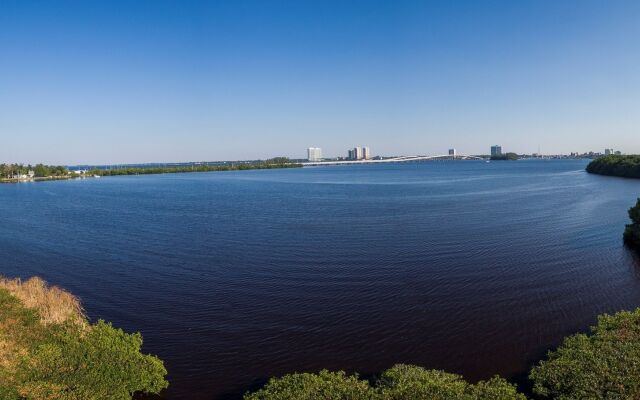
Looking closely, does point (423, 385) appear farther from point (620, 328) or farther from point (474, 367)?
point (620, 328)

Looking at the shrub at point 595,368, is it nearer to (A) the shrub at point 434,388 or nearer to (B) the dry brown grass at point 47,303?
(A) the shrub at point 434,388

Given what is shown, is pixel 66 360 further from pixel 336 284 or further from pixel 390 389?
pixel 336 284

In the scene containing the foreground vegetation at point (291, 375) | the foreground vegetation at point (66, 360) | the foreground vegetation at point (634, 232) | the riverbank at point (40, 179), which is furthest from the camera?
the riverbank at point (40, 179)

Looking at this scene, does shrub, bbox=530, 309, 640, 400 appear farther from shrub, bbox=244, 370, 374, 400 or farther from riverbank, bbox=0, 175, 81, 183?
riverbank, bbox=0, 175, 81, 183

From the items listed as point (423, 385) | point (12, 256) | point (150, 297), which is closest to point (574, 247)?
point (423, 385)

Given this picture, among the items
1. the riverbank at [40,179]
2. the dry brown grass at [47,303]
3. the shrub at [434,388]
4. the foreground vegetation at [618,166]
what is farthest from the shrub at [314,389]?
the riverbank at [40,179]

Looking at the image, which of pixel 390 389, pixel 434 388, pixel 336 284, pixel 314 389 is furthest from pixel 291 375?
pixel 336 284

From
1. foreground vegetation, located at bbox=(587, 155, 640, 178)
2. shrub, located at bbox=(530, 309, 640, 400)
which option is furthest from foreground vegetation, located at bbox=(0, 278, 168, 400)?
foreground vegetation, located at bbox=(587, 155, 640, 178)
